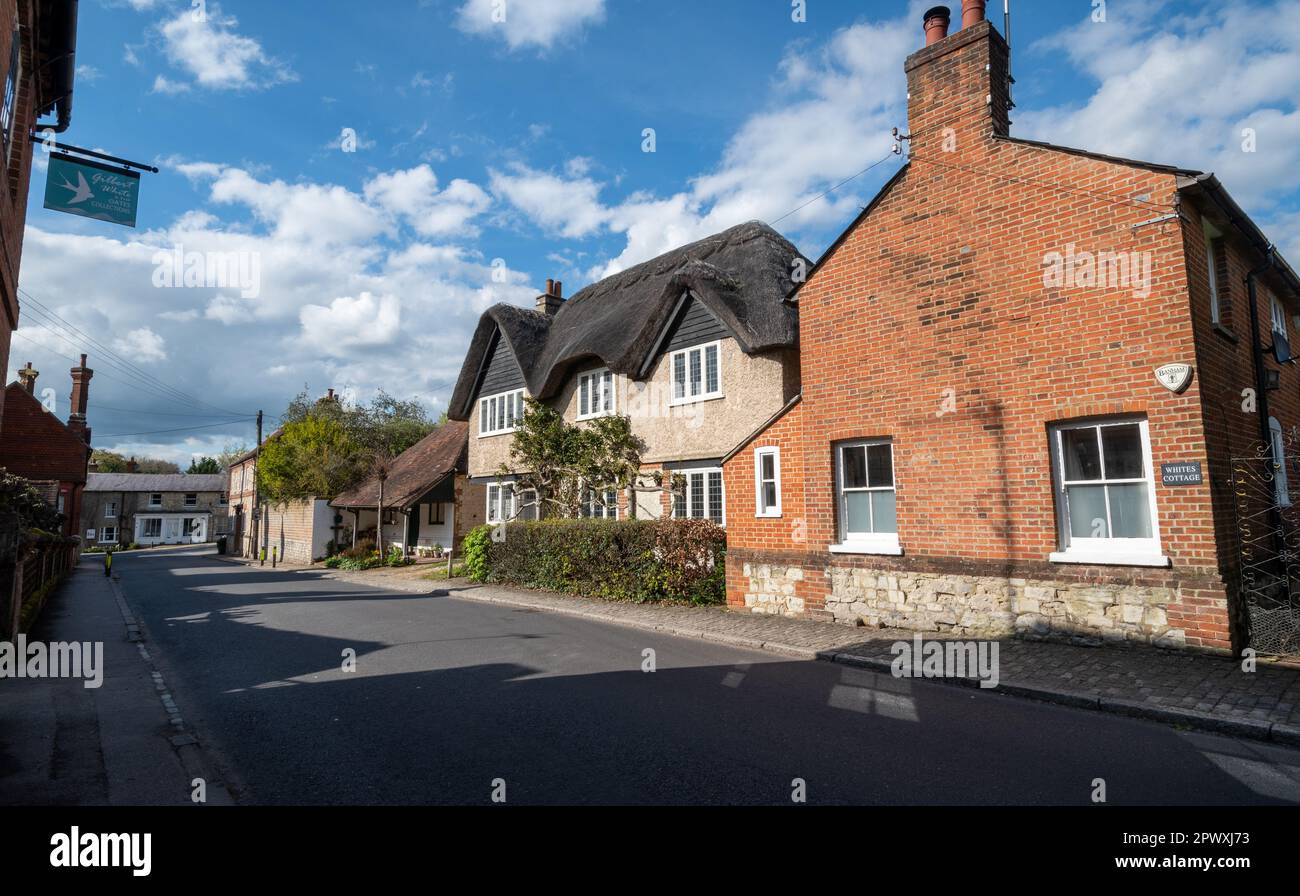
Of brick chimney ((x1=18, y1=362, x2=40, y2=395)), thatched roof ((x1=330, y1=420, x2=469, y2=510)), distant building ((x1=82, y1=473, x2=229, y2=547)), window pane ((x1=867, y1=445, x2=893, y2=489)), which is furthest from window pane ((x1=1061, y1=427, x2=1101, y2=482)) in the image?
distant building ((x1=82, y1=473, x2=229, y2=547))

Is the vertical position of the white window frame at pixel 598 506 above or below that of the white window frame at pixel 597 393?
below

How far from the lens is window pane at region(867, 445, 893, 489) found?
1050 centimetres

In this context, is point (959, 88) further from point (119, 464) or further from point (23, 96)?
point (119, 464)

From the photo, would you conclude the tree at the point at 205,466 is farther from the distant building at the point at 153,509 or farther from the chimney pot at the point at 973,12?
the chimney pot at the point at 973,12

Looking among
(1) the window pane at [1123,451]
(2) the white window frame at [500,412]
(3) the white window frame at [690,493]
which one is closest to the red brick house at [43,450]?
(2) the white window frame at [500,412]

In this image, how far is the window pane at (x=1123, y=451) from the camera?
327 inches

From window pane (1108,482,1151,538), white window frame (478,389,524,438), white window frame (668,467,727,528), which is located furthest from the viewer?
white window frame (478,389,524,438)

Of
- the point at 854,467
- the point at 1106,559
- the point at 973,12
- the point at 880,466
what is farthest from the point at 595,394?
the point at 1106,559

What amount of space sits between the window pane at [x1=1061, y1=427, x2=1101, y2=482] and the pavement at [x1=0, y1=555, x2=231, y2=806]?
9398 millimetres

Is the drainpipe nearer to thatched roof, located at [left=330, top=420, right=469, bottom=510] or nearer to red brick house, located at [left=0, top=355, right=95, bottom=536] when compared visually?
thatched roof, located at [left=330, top=420, right=469, bottom=510]

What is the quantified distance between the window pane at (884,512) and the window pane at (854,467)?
0.99 ft

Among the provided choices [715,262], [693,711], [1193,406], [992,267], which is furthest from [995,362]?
[715,262]
